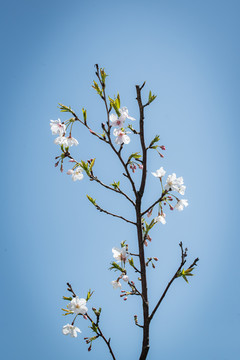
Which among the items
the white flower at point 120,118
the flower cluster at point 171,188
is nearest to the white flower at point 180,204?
the flower cluster at point 171,188

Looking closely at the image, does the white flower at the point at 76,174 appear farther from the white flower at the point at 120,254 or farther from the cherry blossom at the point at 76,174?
the white flower at the point at 120,254

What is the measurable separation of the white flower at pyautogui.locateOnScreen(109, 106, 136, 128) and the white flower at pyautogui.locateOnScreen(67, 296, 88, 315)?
5.32 ft

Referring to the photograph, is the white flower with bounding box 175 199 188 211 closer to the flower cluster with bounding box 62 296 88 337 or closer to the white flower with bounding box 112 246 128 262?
the white flower with bounding box 112 246 128 262

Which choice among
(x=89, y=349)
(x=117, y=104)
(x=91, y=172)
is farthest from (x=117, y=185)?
(x=89, y=349)

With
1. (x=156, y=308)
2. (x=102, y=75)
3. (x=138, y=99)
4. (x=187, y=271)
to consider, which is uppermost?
(x=102, y=75)

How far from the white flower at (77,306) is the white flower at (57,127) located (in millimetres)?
1602

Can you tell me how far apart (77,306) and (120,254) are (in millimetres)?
598

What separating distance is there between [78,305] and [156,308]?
78cm

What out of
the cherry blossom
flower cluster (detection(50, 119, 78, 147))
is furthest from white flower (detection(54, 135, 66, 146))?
the cherry blossom

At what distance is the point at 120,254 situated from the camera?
2.73 m

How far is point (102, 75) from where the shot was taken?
2.65m

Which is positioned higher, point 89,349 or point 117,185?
point 117,185

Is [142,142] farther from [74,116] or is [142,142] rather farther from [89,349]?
[89,349]

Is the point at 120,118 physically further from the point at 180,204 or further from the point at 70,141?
the point at 180,204
